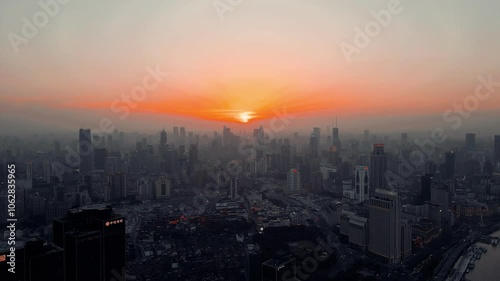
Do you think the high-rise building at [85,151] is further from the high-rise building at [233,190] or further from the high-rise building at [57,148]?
the high-rise building at [233,190]

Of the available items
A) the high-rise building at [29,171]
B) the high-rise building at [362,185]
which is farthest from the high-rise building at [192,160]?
the high-rise building at [362,185]

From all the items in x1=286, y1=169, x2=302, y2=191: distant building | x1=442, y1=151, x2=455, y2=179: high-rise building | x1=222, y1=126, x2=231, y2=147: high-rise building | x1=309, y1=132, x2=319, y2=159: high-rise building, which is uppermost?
x1=222, y1=126, x2=231, y2=147: high-rise building

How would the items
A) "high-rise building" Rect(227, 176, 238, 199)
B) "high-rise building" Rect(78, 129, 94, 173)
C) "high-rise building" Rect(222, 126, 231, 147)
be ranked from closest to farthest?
"high-rise building" Rect(227, 176, 238, 199) < "high-rise building" Rect(78, 129, 94, 173) < "high-rise building" Rect(222, 126, 231, 147)

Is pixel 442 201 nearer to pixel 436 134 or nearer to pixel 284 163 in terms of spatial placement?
pixel 436 134

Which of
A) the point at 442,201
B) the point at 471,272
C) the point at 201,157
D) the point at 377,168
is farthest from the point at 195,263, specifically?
the point at 201,157

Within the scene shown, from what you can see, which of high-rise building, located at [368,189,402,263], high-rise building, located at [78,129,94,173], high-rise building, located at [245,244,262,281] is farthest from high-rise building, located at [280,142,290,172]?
high-rise building, located at [245,244,262,281]

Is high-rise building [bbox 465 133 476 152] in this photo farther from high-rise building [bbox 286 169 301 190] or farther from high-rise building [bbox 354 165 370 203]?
high-rise building [bbox 286 169 301 190]
